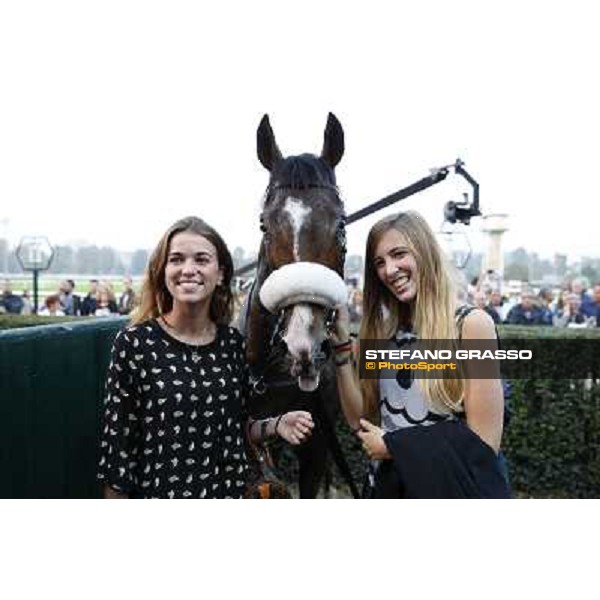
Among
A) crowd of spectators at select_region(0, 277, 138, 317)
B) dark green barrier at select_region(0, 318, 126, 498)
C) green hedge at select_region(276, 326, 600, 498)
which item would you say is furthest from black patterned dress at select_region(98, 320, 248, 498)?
green hedge at select_region(276, 326, 600, 498)

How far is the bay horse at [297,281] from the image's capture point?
4.69 ft

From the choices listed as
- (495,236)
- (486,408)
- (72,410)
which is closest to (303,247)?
(486,408)

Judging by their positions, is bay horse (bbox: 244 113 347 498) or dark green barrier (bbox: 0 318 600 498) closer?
bay horse (bbox: 244 113 347 498)

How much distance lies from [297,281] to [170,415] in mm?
359

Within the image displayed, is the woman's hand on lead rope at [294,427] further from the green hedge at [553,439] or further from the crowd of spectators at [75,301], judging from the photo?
the green hedge at [553,439]

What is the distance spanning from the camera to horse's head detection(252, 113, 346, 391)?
4.67 feet

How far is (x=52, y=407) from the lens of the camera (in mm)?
1745

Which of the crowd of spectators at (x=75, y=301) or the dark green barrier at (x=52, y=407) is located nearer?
the dark green barrier at (x=52, y=407)

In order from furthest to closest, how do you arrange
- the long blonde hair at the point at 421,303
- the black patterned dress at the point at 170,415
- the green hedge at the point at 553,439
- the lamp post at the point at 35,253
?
the green hedge at the point at 553,439, the lamp post at the point at 35,253, the long blonde hair at the point at 421,303, the black patterned dress at the point at 170,415

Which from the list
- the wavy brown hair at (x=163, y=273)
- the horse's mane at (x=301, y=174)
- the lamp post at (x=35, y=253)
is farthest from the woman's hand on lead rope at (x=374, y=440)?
the lamp post at (x=35, y=253)

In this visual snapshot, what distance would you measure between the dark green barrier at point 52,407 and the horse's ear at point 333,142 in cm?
76

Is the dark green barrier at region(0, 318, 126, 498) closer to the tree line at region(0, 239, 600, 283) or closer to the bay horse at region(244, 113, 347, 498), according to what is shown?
the tree line at region(0, 239, 600, 283)

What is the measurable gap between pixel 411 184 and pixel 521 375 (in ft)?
2.99

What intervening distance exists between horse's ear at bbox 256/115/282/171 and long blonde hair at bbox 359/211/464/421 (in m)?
0.37
